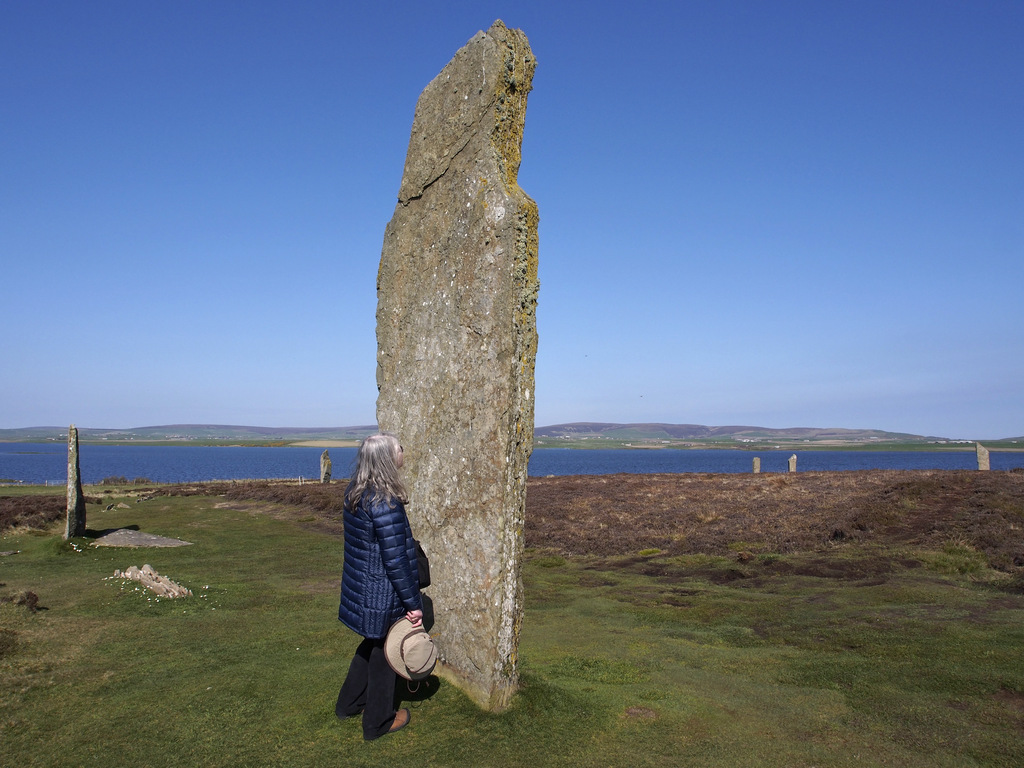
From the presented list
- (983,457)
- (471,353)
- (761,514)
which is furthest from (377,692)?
(983,457)

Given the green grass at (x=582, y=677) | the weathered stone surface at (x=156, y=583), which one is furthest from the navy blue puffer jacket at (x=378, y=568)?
the weathered stone surface at (x=156, y=583)

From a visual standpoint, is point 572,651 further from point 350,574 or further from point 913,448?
point 913,448

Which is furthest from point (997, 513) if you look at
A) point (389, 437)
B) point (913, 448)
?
point (913, 448)

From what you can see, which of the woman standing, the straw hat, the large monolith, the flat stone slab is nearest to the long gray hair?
the woman standing

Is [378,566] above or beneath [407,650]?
above

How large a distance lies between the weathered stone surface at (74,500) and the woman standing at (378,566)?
1413 centimetres

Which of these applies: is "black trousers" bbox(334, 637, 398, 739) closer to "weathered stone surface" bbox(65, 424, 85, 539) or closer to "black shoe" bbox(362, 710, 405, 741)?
"black shoe" bbox(362, 710, 405, 741)

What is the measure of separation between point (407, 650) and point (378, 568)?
69 centimetres

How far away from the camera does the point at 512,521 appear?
5.84 metres

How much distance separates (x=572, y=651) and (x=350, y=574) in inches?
151

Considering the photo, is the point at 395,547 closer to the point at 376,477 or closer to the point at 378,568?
the point at 378,568

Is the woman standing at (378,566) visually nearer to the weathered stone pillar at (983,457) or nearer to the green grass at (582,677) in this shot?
the green grass at (582,677)

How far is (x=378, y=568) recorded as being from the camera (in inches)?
211

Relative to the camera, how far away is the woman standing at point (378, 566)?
5188mm
